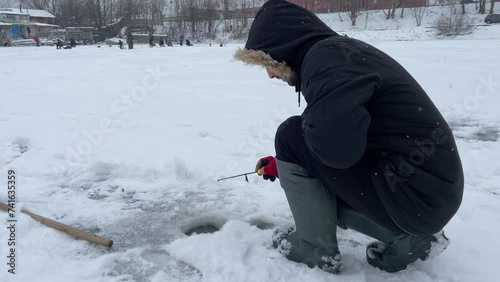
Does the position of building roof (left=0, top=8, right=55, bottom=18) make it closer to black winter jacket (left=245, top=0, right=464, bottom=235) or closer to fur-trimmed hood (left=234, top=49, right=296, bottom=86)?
fur-trimmed hood (left=234, top=49, right=296, bottom=86)

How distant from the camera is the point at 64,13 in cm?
6562

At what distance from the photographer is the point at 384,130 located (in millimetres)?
1466

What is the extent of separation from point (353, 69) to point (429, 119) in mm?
365

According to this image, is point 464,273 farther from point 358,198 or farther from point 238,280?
point 238,280

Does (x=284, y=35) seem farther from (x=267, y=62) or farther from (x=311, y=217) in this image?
(x=311, y=217)

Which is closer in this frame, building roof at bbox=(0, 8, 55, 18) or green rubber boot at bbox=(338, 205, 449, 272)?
green rubber boot at bbox=(338, 205, 449, 272)

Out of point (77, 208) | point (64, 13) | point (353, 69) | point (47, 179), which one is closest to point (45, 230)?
point (77, 208)

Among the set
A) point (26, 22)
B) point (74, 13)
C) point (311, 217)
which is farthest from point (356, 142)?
point (26, 22)

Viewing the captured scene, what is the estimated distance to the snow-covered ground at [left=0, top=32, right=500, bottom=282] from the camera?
6.16ft

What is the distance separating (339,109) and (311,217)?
609mm

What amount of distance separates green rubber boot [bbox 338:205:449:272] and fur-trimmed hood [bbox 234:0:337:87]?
74 cm

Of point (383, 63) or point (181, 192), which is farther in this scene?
point (181, 192)

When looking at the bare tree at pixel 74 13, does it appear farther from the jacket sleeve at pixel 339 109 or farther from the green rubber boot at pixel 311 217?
the jacket sleeve at pixel 339 109

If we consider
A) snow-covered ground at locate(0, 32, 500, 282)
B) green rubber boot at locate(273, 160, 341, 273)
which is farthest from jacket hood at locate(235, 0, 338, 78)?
snow-covered ground at locate(0, 32, 500, 282)
